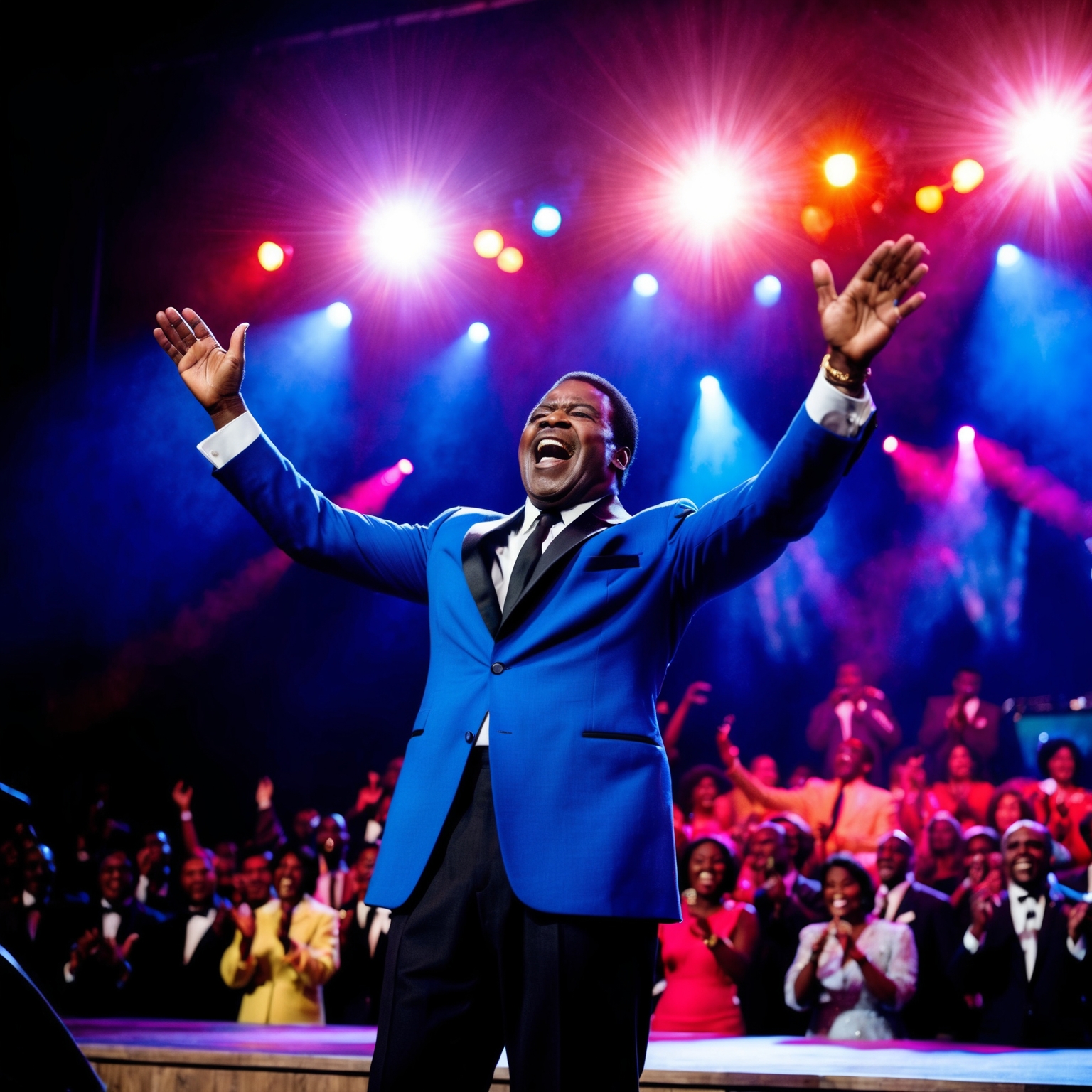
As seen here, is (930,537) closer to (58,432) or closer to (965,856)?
(965,856)

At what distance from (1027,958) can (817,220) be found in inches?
162

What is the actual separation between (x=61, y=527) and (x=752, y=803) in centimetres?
433

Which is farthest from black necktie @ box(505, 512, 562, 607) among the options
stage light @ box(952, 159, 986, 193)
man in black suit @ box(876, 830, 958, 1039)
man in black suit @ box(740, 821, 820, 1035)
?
stage light @ box(952, 159, 986, 193)

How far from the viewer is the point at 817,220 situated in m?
6.42

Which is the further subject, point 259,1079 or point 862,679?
point 862,679

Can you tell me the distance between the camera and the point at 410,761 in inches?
63.4

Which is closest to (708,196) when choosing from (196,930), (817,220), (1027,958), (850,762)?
(817,220)

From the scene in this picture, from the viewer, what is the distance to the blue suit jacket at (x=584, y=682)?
1.45m

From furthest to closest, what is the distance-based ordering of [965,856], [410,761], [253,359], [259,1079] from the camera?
[253,359]
[965,856]
[259,1079]
[410,761]

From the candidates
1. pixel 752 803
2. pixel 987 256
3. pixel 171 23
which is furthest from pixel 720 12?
pixel 752 803

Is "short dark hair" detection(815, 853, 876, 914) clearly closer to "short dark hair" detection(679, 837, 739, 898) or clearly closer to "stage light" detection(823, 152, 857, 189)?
"short dark hair" detection(679, 837, 739, 898)

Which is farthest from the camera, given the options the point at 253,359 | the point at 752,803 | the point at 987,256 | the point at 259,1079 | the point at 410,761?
the point at 253,359

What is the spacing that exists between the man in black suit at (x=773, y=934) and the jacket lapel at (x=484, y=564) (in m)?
2.96

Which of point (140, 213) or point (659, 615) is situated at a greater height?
point (140, 213)
